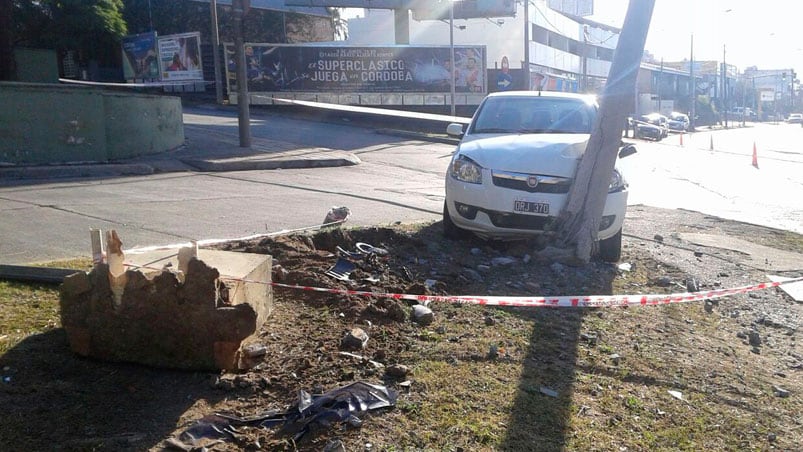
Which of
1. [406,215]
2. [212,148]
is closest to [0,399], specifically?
[406,215]

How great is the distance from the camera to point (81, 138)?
1400 cm

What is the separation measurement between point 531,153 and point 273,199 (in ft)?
16.0

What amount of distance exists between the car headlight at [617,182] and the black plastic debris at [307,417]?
4.30 m

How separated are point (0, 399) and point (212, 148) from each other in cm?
1493

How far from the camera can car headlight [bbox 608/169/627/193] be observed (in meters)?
7.31

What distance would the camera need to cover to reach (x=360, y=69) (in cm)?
3775

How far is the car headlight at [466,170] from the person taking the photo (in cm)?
730

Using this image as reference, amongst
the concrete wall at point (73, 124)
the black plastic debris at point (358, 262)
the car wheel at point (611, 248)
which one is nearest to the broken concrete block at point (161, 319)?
the black plastic debris at point (358, 262)

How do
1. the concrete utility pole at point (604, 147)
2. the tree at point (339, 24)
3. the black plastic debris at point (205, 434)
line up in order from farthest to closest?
the tree at point (339, 24) → the concrete utility pole at point (604, 147) → the black plastic debris at point (205, 434)

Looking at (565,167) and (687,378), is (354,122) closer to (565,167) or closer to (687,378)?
(565,167)

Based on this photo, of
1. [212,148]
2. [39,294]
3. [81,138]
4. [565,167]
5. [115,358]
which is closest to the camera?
[115,358]

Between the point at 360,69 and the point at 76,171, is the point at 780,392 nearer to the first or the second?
the point at 76,171

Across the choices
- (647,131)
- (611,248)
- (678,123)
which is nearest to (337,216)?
(611,248)

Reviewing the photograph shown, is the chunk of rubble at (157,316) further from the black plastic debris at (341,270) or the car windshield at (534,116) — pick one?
the car windshield at (534,116)
